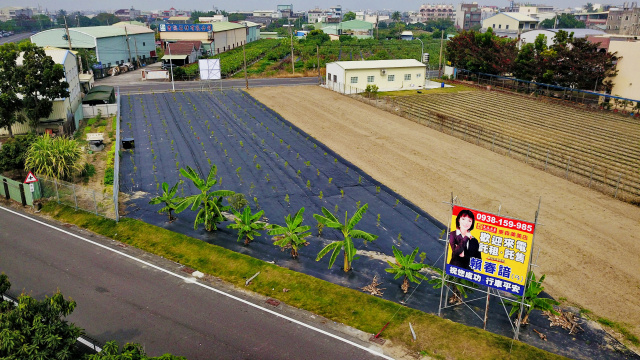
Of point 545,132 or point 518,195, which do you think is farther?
point 545,132

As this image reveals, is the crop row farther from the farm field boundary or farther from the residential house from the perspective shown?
the residential house

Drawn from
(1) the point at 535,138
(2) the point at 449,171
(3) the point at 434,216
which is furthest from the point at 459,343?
(1) the point at 535,138

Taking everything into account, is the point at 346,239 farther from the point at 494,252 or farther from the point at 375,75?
the point at 375,75

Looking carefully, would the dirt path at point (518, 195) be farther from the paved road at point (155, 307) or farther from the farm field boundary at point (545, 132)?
the paved road at point (155, 307)

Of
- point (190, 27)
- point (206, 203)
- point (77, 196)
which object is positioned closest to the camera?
point (206, 203)

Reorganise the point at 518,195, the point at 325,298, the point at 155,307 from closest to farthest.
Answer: the point at 155,307, the point at 325,298, the point at 518,195

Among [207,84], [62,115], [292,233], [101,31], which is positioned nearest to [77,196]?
[292,233]
